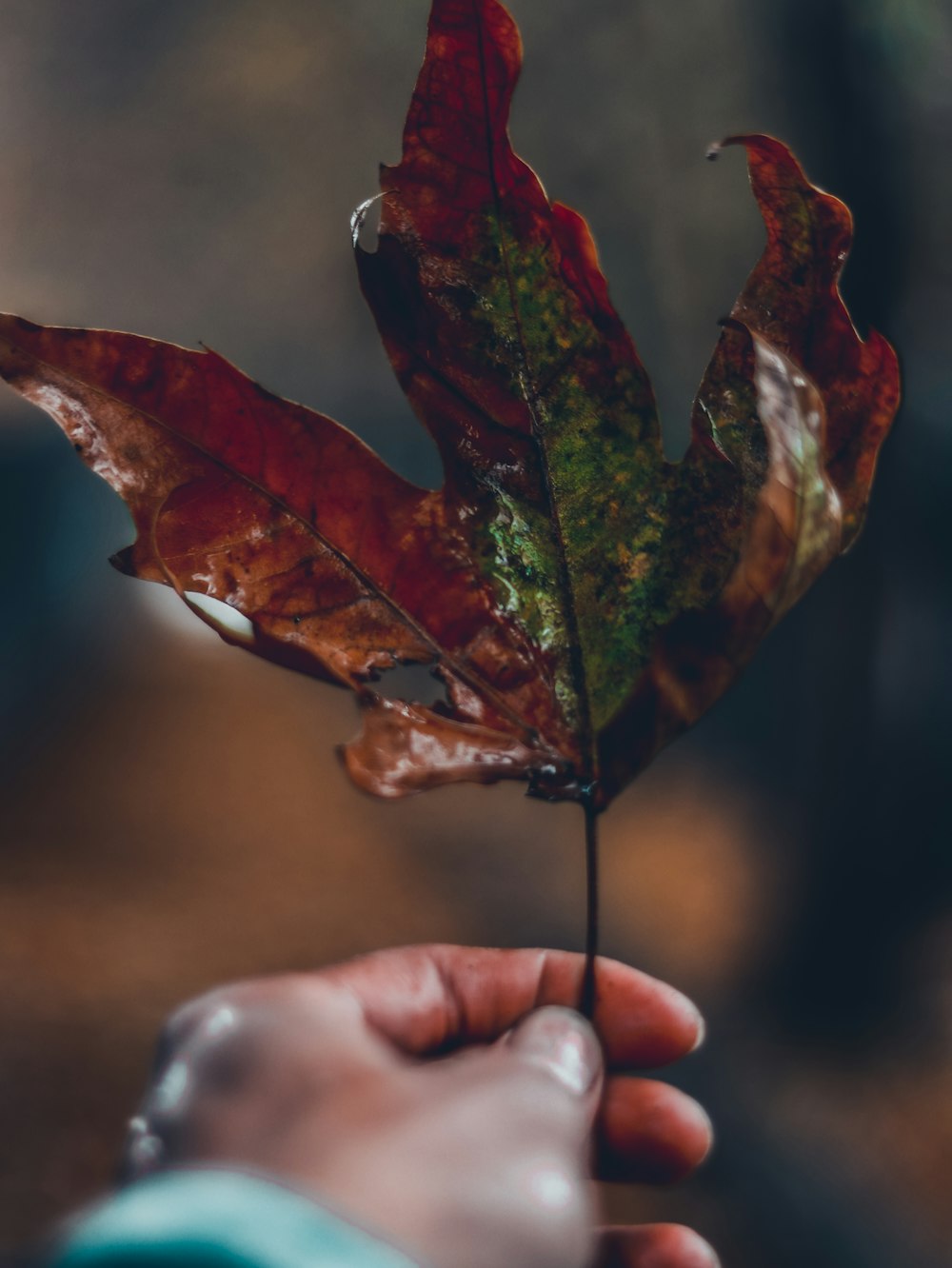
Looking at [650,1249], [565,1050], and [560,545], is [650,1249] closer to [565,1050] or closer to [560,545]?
[565,1050]

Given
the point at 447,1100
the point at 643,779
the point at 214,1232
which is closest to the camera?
the point at 214,1232

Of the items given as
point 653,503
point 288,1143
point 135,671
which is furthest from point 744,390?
point 135,671

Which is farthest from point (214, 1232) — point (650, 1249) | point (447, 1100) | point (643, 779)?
point (643, 779)

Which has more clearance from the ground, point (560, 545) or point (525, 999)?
point (560, 545)

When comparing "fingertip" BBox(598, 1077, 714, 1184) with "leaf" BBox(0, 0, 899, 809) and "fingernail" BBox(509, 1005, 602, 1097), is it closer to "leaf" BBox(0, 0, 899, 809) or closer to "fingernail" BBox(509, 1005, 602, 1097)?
"fingernail" BBox(509, 1005, 602, 1097)

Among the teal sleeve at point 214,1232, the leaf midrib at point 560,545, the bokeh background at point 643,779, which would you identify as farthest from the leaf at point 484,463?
the bokeh background at point 643,779

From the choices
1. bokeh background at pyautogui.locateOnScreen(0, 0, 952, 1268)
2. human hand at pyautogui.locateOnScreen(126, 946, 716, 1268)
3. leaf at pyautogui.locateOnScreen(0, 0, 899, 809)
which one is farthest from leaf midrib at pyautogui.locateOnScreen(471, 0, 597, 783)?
bokeh background at pyautogui.locateOnScreen(0, 0, 952, 1268)

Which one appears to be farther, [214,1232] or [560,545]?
[560,545]
